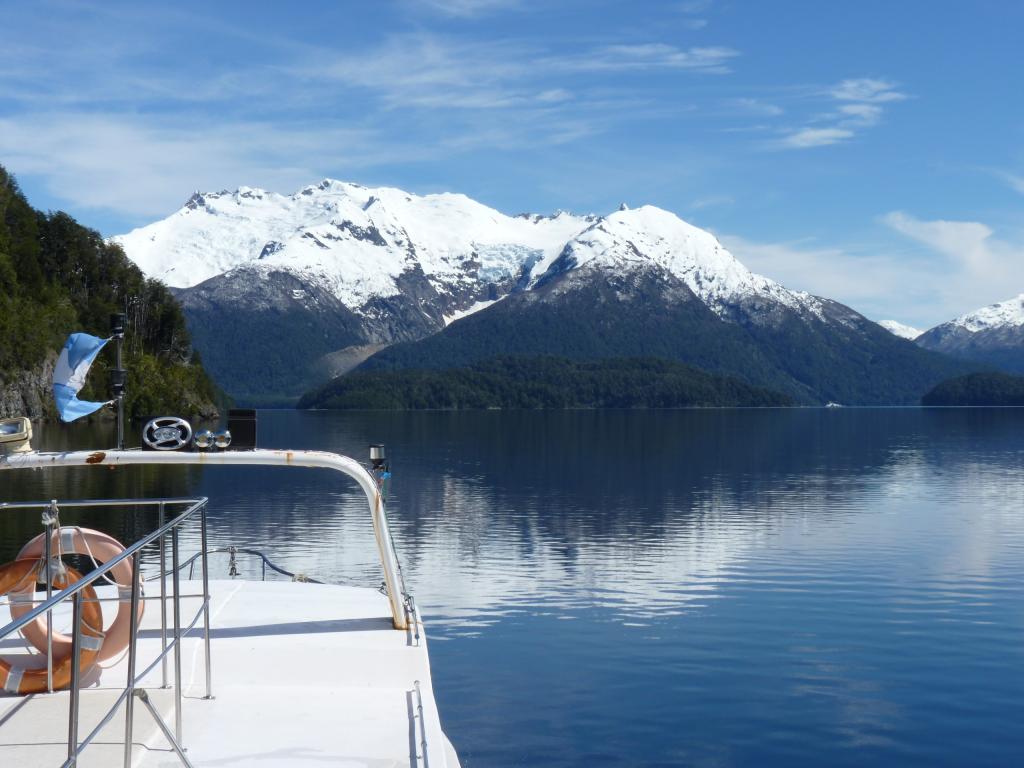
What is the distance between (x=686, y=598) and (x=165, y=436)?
23319 mm

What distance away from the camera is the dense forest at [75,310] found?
472 ft

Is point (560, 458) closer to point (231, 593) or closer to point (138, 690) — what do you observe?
point (231, 593)

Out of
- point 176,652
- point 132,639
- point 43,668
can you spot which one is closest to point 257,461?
point 43,668

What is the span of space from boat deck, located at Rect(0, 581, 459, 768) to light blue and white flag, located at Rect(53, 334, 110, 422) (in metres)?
3.54

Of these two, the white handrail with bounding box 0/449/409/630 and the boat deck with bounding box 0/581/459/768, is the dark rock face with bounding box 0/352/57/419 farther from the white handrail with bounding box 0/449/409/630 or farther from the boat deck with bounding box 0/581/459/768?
the white handrail with bounding box 0/449/409/630

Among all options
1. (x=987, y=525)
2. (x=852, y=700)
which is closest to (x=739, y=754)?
(x=852, y=700)

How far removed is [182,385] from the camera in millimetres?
183000

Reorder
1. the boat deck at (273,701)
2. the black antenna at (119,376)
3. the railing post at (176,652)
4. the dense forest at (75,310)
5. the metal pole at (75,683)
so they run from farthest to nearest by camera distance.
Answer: the dense forest at (75,310) → the black antenna at (119,376) → the boat deck at (273,701) → the railing post at (176,652) → the metal pole at (75,683)

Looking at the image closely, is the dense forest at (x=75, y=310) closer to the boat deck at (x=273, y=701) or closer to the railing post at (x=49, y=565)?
the boat deck at (x=273, y=701)

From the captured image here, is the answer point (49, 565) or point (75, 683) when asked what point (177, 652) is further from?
point (75, 683)

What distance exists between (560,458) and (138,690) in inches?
4205

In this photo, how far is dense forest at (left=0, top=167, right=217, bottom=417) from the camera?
144 meters

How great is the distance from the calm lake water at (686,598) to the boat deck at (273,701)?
4192mm

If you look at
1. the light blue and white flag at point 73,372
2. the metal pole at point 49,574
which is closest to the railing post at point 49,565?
the metal pole at point 49,574
